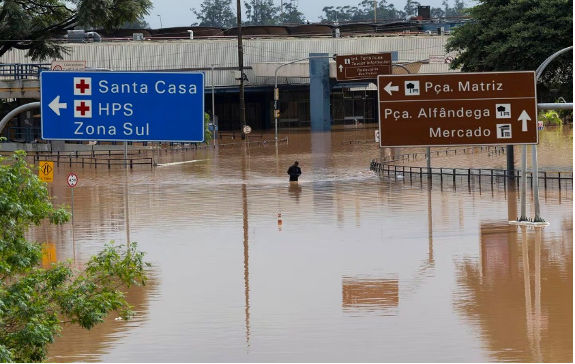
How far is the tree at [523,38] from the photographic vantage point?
48.5 meters

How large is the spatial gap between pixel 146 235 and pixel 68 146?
40071 millimetres

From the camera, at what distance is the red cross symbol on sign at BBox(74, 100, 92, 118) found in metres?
15.3

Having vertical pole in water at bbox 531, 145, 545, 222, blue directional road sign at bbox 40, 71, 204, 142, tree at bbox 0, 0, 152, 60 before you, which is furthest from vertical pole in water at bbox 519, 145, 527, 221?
blue directional road sign at bbox 40, 71, 204, 142

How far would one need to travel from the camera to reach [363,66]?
75.6 metres

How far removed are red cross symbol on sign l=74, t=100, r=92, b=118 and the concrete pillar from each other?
79.3 meters

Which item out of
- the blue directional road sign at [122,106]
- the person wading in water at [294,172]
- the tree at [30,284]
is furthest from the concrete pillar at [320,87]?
the blue directional road sign at [122,106]

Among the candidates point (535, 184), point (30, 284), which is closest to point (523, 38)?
point (535, 184)

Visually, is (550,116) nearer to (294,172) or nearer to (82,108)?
(294,172)

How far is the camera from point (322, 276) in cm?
2641

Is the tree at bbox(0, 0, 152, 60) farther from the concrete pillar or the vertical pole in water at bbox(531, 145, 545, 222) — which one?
the concrete pillar

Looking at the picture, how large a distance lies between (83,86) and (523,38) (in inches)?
1451

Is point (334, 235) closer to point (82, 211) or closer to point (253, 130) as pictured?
point (82, 211)

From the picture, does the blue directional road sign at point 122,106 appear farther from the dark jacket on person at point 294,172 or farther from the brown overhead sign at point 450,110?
the dark jacket on person at point 294,172

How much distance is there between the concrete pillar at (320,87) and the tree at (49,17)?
61.5 meters
